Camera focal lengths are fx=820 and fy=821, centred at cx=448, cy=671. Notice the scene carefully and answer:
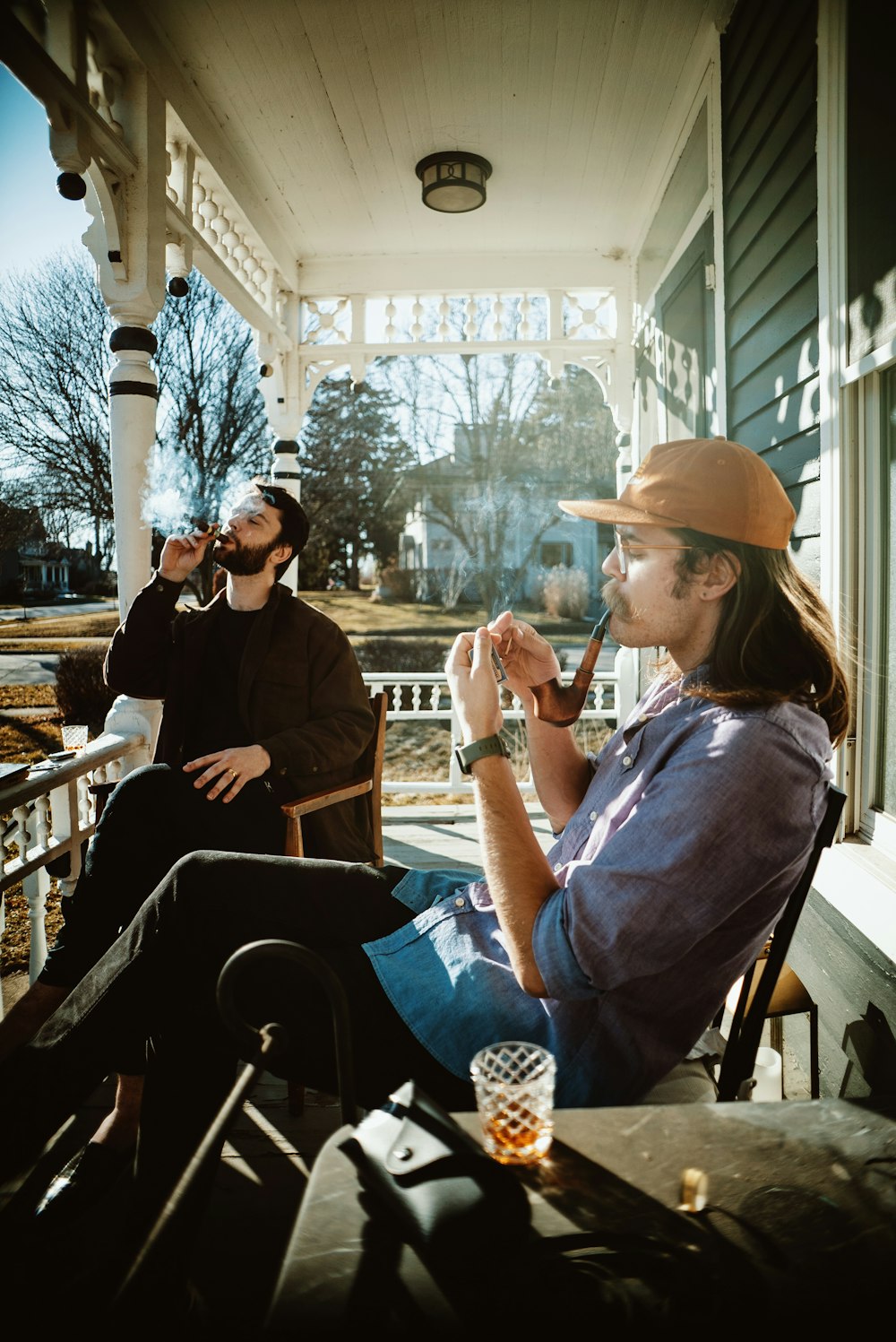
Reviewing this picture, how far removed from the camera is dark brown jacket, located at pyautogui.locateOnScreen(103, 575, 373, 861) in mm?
2264

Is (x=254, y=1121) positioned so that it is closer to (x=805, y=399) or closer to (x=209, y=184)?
(x=805, y=399)

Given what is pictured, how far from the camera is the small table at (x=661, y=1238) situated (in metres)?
0.56

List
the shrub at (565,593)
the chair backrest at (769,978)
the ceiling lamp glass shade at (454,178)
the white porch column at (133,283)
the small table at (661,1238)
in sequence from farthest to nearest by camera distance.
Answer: the shrub at (565,593) < the ceiling lamp glass shade at (454,178) < the white porch column at (133,283) < the chair backrest at (769,978) < the small table at (661,1238)

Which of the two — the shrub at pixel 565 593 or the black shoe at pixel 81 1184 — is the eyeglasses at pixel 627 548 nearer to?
the black shoe at pixel 81 1184

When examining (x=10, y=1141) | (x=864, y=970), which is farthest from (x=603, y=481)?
(x=10, y=1141)

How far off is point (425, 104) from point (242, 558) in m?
1.92

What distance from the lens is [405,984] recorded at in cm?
114

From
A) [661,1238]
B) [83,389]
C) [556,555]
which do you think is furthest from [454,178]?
[556,555]

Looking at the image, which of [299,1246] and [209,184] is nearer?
[299,1246]

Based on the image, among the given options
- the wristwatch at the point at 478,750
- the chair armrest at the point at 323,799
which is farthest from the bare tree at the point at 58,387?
the wristwatch at the point at 478,750

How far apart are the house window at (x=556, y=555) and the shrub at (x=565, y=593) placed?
0.13 feet

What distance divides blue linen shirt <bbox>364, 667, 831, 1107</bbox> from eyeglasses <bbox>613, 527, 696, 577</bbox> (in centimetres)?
18

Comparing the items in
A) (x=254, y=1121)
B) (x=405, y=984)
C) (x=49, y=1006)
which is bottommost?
(x=254, y=1121)

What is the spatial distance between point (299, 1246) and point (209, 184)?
376cm
